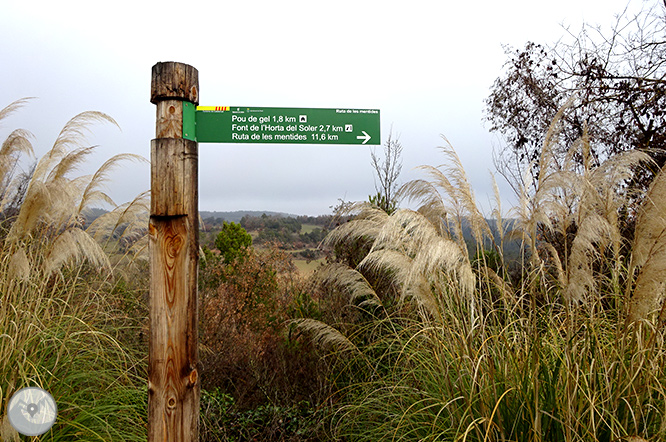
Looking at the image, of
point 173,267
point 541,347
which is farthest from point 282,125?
point 541,347

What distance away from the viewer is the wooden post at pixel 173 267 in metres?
2.97

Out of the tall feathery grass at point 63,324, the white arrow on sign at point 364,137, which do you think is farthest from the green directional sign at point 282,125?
the tall feathery grass at point 63,324

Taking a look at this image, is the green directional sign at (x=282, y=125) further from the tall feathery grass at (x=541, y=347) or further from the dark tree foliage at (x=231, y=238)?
the dark tree foliage at (x=231, y=238)

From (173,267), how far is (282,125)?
3.69ft

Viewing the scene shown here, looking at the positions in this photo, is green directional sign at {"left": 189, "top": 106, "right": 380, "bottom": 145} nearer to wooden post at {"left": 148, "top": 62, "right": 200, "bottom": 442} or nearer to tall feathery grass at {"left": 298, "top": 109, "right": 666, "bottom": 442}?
wooden post at {"left": 148, "top": 62, "right": 200, "bottom": 442}

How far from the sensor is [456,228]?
11.1ft

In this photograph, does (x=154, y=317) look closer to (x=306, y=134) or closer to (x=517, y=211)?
(x=306, y=134)

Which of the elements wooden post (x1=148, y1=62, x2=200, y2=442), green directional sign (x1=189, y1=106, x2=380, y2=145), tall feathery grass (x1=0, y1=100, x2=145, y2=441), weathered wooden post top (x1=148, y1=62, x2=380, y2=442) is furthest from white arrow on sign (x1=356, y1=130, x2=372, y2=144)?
tall feathery grass (x1=0, y1=100, x2=145, y2=441)

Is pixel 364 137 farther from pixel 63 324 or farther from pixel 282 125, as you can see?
pixel 63 324

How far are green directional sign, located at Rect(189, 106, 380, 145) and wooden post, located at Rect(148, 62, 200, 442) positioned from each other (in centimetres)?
13

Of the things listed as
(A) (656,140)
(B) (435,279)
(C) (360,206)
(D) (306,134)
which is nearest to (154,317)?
(D) (306,134)

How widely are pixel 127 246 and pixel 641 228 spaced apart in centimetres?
472

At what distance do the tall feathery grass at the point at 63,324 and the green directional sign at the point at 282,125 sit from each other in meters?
1.44

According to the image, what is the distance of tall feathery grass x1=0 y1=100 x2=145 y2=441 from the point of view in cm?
317
